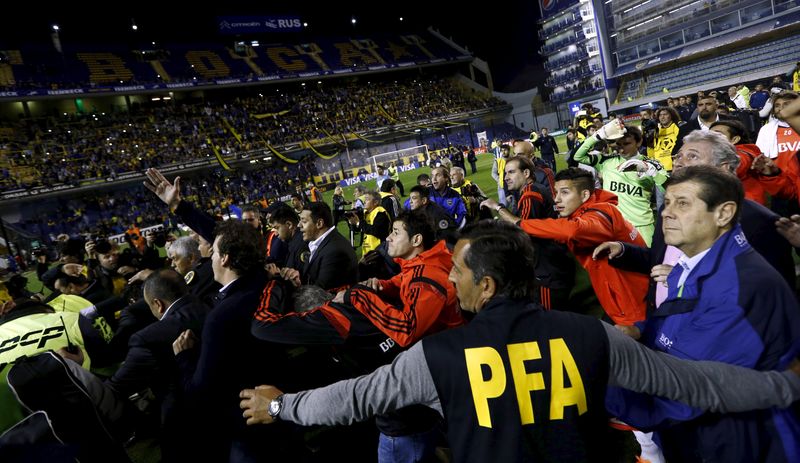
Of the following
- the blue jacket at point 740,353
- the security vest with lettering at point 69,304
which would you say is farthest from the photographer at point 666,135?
the security vest with lettering at point 69,304

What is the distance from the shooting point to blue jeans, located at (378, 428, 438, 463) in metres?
2.56

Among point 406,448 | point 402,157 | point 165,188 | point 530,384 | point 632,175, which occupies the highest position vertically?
point 402,157

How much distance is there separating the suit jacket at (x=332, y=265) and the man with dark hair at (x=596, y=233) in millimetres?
1823

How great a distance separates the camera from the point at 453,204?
7.58m

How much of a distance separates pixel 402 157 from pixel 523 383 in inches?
1673

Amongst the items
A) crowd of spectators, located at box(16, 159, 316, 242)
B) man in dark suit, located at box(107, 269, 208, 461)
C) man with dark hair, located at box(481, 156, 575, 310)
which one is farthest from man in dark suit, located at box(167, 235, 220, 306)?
crowd of spectators, located at box(16, 159, 316, 242)

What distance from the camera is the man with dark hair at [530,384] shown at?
1515 mm

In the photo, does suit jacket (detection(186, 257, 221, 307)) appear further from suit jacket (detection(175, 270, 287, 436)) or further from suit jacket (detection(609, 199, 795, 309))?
suit jacket (detection(609, 199, 795, 309))

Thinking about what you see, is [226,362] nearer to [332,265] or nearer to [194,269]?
[332,265]

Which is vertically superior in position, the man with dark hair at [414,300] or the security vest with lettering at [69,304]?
the security vest with lettering at [69,304]

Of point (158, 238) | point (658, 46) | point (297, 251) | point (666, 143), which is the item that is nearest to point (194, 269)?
point (297, 251)

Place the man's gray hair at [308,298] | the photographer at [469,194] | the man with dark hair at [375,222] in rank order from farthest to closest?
the photographer at [469,194]
the man with dark hair at [375,222]
the man's gray hair at [308,298]

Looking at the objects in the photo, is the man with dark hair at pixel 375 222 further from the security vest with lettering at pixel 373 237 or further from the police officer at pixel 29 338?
the police officer at pixel 29 338

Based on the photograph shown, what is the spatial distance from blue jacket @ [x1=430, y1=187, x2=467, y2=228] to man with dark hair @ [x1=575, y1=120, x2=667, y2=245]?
7.85 feet
